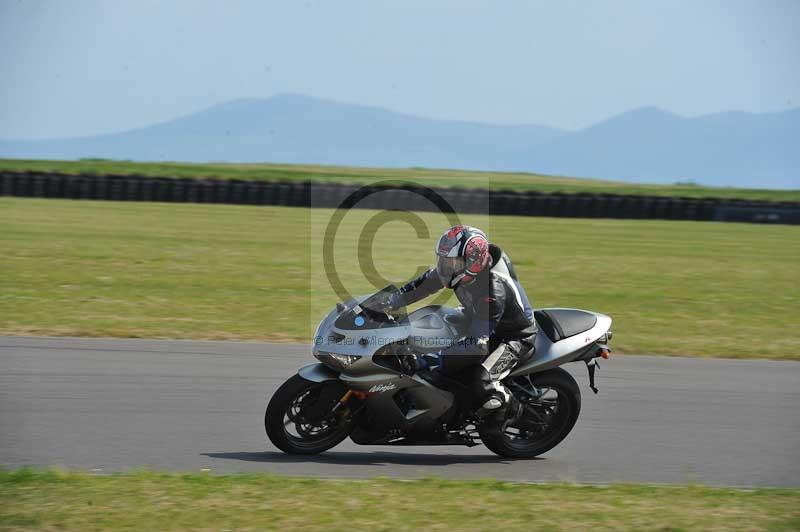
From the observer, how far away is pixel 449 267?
655 cm

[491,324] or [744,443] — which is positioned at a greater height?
[491,324]

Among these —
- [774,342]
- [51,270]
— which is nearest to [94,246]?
[51,270]

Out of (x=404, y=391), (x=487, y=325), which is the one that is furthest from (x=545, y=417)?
(x=404, y=391)

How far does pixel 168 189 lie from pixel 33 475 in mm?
28873

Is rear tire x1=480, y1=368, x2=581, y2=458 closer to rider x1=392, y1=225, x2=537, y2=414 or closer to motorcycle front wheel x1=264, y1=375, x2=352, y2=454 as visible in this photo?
rider x1=392, y1=225, x2=537, y2=414

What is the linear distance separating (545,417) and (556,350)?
49 cm

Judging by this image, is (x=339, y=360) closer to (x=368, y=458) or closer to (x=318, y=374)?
(x=318, y=374)

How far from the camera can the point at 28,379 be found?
865 cm

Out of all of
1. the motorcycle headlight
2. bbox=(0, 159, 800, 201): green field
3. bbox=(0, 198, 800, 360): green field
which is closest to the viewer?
the motorcycle headlight

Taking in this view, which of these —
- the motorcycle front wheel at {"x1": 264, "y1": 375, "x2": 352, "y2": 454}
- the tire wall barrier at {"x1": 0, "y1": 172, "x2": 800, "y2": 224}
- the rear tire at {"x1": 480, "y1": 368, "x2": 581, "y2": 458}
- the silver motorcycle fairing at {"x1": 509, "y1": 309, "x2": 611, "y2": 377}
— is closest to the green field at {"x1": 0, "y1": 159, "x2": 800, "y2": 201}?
the tire wall barrier at {"x1": 0, "y1": 172, "x2": 800, "y2": 224}

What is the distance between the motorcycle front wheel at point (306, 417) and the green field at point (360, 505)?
655 millimetres

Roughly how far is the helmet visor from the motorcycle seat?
95 cm

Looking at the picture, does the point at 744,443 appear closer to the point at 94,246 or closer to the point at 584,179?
the point at 94,246

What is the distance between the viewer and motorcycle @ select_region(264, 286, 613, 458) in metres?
6.43
